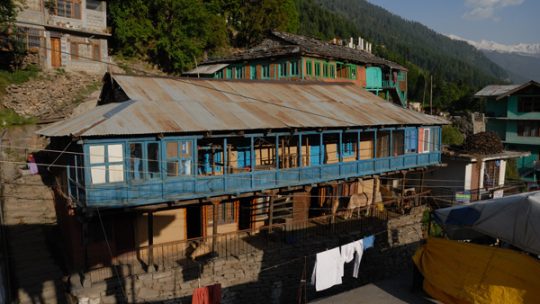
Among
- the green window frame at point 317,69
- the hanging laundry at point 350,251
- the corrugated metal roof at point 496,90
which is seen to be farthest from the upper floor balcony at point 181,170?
the corrugated metal roof at point 496,90

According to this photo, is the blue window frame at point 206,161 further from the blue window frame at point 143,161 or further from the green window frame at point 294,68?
the green window frame at point 294,68

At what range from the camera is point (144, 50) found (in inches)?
1834

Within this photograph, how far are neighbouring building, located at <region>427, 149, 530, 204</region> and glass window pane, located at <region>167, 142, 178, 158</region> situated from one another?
19.9 metres

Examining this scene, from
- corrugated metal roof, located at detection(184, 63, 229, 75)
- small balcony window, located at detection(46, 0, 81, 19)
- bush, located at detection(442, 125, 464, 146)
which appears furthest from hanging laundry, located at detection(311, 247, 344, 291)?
small balcony window, located at detection(46, 0, 81, 19)

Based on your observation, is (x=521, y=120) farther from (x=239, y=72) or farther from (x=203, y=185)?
(x=203, y=185)

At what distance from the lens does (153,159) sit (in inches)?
652

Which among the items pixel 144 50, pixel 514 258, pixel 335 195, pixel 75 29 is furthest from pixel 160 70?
pixel 514 258

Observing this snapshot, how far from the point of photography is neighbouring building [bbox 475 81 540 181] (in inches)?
1563

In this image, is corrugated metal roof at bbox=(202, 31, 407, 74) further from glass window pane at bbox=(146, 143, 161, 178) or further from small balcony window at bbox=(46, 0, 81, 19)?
glass window pane at bbox=(146, 143, 161, 178)

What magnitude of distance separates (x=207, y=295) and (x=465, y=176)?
74.2 feet

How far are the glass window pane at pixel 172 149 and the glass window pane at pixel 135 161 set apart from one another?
1138 millimetres

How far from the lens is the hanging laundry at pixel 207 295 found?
14973 millimetres

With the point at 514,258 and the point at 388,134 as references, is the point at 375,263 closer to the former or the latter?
the point at 388,134

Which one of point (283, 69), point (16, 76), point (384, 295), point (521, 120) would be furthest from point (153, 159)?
point (521, 120)
